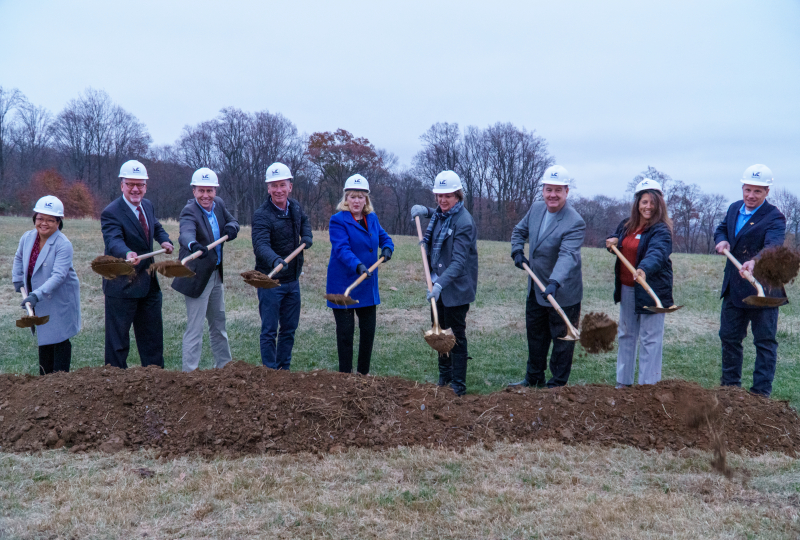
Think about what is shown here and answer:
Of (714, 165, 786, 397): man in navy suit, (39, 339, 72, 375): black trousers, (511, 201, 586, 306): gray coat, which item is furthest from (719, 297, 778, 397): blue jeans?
(39, 339, 72, 375): black trousers

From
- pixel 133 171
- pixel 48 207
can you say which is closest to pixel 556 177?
pixel 133 171

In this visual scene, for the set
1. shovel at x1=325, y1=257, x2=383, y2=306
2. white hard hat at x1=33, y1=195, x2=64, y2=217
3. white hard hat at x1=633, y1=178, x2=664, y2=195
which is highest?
white hard hat at x1=633, y1=178, x2=664, y2=195

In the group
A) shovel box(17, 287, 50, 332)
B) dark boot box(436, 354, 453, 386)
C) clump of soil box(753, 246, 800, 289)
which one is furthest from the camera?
dark boot box(436, 354, 453, 386)

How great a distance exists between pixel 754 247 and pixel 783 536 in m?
3.05

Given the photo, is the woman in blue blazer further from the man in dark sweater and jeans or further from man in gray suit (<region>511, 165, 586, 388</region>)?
man in gray suit (<region>511, 165, 586, 388</region>)

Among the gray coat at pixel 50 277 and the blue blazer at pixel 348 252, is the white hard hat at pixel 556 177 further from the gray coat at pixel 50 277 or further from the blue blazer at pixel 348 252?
the gray coat at pixel 50 277

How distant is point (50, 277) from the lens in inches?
219

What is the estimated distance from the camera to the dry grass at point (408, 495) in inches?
129

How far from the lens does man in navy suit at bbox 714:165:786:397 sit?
540 cm

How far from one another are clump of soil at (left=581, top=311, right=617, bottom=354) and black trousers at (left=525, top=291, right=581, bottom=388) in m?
0.43

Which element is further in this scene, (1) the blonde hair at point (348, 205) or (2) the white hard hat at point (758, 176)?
(1) the blonde hair at point (348, 205)

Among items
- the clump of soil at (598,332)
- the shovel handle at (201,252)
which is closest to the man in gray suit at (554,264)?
the clump of soil at (598,332)

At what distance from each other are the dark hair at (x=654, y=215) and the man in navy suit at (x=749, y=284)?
0.75m

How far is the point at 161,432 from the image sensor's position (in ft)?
14.8
